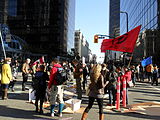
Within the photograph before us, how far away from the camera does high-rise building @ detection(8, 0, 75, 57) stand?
69.8 meters

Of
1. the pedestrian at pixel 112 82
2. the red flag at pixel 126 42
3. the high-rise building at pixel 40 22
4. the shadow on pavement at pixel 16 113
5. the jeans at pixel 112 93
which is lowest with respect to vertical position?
the shadow on pavement at pixel 16 113

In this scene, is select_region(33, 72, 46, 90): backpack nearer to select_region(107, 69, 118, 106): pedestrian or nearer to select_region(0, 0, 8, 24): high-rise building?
select_region(107, 69, 118, 106): pedestrian

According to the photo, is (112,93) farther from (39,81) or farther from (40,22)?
(40,22)

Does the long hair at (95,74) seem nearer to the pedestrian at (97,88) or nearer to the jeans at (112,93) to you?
→ the pedestrian at (97,88)

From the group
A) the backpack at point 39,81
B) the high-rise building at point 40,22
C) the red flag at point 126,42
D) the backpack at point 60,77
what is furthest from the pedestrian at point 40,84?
the high-rise building at point 40,22

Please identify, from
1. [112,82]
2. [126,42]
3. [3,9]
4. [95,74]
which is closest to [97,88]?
[95,74]

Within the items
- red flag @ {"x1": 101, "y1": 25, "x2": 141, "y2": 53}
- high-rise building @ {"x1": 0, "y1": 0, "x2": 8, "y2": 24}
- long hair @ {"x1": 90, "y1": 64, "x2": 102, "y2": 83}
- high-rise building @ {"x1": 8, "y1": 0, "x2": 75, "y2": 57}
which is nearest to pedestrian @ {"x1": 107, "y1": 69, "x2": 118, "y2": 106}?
red flag @ {"x1": 101, "y1": 25, "x2": 141, "y2": 53}

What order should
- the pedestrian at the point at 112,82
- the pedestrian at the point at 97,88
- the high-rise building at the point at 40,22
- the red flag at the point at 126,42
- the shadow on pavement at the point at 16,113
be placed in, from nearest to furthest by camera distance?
the pedestrian at the point at 97,88 → the shadow on pavement at the point at 16,113 → the pedestrian at the point at 112,82 → the red flag at the point at 126,42 → the high-rise building at the point at 40,22

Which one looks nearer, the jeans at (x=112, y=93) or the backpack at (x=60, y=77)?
the backpack at (x=60, y=77)

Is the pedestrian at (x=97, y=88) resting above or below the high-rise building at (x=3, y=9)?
below

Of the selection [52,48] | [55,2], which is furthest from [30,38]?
[55,2]

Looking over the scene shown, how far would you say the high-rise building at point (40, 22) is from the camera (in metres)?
69.8

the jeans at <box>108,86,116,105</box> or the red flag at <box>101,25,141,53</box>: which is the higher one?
the red flag at <box>101,25,141,53</box>

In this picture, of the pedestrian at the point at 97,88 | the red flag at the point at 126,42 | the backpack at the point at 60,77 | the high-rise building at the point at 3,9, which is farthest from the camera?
the high-rise building at the point at 3,9
